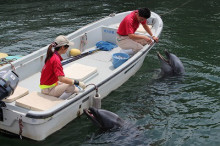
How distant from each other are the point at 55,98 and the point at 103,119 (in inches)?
47.3

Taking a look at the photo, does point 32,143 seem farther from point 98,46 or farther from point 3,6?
point 3,6

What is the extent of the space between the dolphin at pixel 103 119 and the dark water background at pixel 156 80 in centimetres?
18

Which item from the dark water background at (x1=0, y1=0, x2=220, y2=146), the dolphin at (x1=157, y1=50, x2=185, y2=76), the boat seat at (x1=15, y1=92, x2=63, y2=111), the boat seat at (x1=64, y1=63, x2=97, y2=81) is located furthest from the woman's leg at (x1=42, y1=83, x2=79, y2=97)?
the dolphin at (x1=157, y1=50, x2=185, y2=76)

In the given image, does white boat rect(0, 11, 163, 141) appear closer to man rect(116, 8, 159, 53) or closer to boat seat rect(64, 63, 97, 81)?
boat seat rect(64, 63, 97, 81)

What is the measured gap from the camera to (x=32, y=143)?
6590mm

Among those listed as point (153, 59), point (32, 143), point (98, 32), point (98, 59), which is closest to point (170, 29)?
point (153, 59)

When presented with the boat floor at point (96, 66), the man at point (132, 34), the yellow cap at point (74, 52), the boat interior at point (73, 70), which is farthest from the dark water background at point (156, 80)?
the yellow cap at point (74, 52)

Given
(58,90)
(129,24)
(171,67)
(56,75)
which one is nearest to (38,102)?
(58,90)

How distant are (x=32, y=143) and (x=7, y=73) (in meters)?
1.62

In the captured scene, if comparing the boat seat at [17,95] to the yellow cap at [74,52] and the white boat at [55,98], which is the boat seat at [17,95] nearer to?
the white boat at [55,98]

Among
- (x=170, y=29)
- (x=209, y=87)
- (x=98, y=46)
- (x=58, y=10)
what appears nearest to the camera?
(x=209, y=87)

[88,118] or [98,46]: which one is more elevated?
[98,46]

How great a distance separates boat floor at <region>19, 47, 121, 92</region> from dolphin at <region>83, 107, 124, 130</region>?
1.42 metres

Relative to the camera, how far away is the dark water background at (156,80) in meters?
6.99
